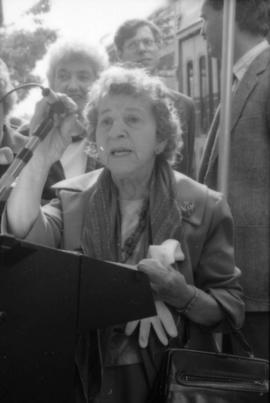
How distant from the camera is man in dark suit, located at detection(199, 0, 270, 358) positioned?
7.34 feet

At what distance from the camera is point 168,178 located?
196cm

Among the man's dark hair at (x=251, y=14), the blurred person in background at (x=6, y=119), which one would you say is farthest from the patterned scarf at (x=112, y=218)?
the man's dark hair at (x=251, y=14)

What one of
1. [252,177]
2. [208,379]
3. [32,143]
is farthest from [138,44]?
[208,379]

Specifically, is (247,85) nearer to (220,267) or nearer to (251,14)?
(251,14)

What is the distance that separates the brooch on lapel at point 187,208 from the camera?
1.87 m

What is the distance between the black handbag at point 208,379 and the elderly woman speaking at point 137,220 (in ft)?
0.32

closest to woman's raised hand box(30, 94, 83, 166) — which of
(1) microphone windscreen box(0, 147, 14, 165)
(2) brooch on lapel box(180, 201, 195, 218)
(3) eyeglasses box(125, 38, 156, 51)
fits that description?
(1) microphone windscreen box(0, 147, 14, 165)

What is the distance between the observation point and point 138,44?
11.7ft

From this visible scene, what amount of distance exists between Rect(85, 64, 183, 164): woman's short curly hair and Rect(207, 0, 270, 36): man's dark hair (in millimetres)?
618

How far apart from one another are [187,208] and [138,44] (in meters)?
1.97

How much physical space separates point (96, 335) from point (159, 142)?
784 millimetres

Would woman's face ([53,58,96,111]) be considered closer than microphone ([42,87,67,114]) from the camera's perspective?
No

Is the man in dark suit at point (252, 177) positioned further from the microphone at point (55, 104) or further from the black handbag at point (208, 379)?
the microphone at point (55, 104)

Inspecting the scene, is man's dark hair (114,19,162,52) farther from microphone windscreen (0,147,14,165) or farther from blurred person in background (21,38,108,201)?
microphone windscreen (0,147,14,165)
